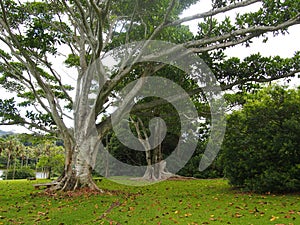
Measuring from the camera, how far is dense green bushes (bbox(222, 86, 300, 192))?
10352 millimetres

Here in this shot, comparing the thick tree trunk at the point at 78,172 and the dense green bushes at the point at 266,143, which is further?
the thick tree trunk at the point at 78,172

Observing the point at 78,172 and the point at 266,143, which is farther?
the point at 78,172

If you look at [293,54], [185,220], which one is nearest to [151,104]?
[293,54]

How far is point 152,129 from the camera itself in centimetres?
2738

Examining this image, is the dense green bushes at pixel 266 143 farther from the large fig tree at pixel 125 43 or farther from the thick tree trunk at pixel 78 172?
the thick tree trunk at pixel 78 172

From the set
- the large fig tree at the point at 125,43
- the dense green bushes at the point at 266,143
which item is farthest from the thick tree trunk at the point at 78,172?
the dense green bushes at the point at 266,143

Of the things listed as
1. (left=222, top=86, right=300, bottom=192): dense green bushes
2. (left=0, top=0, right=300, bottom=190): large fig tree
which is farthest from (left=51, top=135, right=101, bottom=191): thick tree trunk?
(left=222, top=86, right=300, bottom=192): dense green bushes

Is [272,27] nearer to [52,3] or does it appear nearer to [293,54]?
[293,54]

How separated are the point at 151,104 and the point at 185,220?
7.09 metres

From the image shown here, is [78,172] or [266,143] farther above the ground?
[266,143]

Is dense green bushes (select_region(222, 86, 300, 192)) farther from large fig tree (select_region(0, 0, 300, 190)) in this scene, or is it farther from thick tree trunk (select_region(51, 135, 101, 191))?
thick tree trunk (select_region(51, 135, 101, 191))

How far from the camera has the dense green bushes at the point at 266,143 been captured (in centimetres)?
1035

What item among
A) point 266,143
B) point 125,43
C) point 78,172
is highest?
point 125,43

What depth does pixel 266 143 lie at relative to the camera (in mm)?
10984
